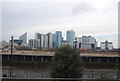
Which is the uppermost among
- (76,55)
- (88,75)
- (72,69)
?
(76,55)

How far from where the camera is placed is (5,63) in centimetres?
2533

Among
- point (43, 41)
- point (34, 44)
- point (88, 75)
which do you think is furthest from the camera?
point (34, 44)

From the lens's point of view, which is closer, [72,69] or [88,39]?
[72,69]

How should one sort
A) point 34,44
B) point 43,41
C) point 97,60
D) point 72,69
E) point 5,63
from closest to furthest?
point 72,69, point 5,63, point 97,60, point 43,41, point 34,44

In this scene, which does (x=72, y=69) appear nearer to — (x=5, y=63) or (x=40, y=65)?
(x=40, y=65)

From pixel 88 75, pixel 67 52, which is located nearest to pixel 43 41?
pixel 88 75

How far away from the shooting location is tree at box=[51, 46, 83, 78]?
11.3 metres

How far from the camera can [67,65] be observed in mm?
11430

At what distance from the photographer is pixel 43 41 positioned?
71.4 meters

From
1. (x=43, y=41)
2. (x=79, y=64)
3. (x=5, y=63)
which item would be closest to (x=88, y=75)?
(x=79, y=64)

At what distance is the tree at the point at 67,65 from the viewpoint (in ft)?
37.2

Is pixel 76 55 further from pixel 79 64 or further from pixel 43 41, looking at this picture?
pixel 43 41

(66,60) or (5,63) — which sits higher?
(66,60)

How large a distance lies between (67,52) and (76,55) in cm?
68
